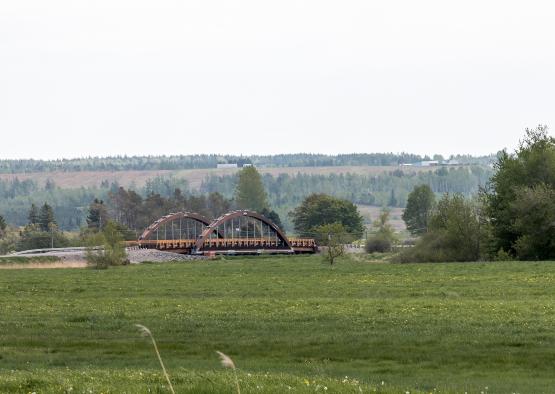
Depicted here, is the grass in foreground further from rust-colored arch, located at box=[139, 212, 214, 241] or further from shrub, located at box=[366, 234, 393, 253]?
shrub, located at box=[366, 234, 393, 253]

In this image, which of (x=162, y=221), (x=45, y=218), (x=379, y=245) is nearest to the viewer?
(x=379, y=245)

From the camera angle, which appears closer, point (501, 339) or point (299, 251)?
point (501, 339)

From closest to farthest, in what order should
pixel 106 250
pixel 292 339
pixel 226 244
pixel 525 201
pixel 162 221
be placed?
pixel 292 339, pixel 525 201, pixel 106 250, pixel 226 244, pixel 162 221

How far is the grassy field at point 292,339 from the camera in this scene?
1970cm

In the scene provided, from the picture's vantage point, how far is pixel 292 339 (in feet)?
95.3

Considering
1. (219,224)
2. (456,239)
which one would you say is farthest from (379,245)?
(456,239)

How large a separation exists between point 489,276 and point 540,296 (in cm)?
1415

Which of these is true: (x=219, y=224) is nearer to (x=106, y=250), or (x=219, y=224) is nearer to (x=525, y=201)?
(x=106, y=250)

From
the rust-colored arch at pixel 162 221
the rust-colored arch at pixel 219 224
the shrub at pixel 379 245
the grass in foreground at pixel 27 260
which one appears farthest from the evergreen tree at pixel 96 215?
the grass in foreground at pixel 27 260

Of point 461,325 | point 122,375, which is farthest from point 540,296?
point 122,375

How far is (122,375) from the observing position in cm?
1964

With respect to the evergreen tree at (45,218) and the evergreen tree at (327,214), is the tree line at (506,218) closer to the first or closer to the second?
the evergreen tree at (327,214)

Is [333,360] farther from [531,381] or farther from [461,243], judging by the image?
[461,243]

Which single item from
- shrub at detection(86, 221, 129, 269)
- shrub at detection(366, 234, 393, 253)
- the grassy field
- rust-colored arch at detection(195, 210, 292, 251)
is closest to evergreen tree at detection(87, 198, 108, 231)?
rust-colored arch at detection(195, 210, 292, 251)
